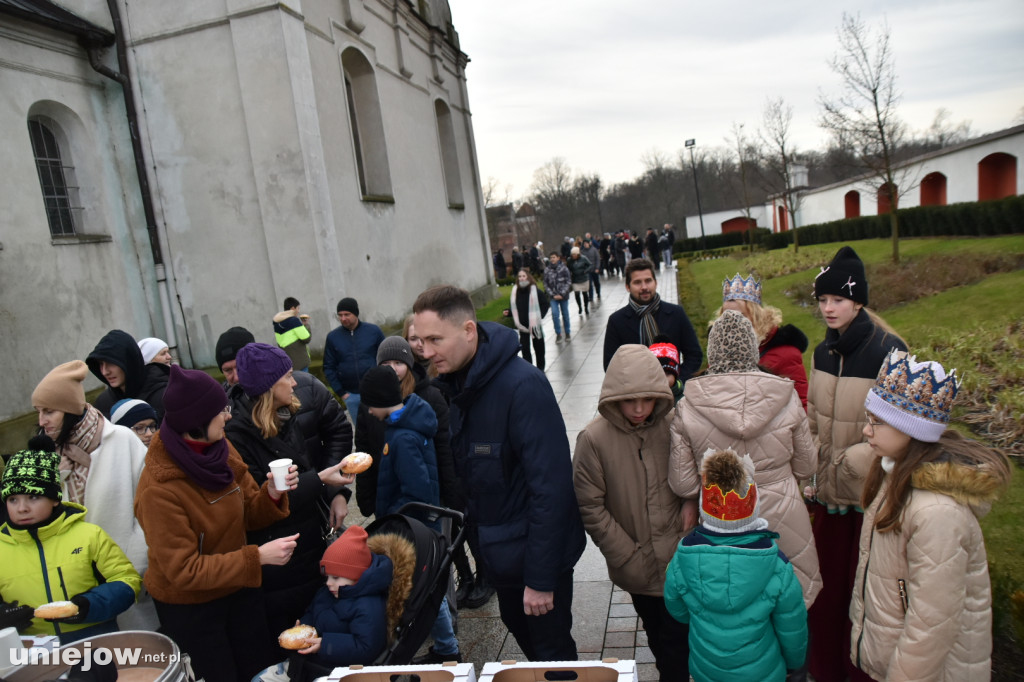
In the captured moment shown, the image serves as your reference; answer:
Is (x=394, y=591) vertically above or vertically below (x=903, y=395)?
below

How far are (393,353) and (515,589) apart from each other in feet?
6.99

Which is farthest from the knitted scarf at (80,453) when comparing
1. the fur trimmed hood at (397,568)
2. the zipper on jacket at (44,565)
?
the fur trimmed hood at (397,568)

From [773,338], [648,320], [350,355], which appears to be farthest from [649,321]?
[350,355]

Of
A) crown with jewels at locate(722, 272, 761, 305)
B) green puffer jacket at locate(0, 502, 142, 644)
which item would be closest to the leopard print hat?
crown with jewels at locate(722, 272, 761, 305)

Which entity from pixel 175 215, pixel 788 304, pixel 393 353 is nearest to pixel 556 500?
pixel 393 353

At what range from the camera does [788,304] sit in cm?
1539

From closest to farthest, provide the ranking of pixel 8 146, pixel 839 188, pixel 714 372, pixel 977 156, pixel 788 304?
1. pixel 714 372
2. pixel 8 146
3. pixel 788 304
4. pixel 977 156
5. pixel 839 188

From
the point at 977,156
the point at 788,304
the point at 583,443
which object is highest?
the point at 977,156

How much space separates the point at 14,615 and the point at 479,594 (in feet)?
9.10

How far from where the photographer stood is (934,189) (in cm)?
2684

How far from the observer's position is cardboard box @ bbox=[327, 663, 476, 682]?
7.25 feet

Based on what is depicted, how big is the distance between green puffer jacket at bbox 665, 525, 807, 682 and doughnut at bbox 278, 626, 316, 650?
1.69 m

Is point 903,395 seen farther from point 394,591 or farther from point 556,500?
point 394,591

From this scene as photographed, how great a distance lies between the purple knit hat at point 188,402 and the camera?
9.52ft
